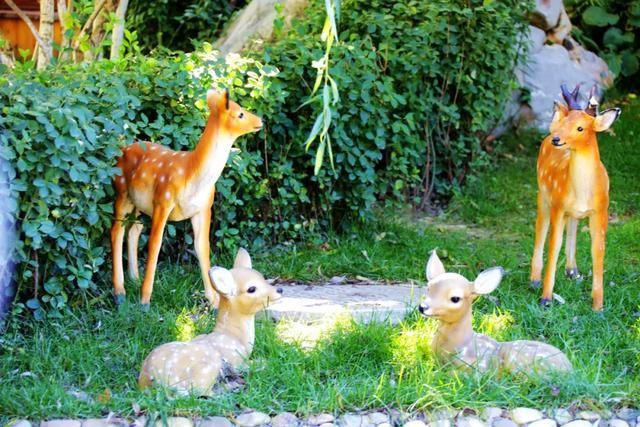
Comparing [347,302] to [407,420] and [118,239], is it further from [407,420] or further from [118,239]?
[407,420]

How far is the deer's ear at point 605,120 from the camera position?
5766 mm

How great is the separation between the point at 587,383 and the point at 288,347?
5.11ft

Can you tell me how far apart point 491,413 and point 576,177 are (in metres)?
1.90

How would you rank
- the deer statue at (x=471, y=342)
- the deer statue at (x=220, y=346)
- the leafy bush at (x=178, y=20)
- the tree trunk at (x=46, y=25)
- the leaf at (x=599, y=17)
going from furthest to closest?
1. the leaf at (x=599, y=17)
2. the leafy bush at (x=178, y=20)
3. the tree trunk at (x=46, y=25)
4. the deer statue at (x=471, y=342)
5. the deer statue at (x=220, y=346)

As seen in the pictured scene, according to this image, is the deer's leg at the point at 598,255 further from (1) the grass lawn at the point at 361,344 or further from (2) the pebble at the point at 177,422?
(2) the pebble at the point at 177,422

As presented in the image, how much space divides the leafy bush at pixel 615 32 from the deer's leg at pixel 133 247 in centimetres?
776

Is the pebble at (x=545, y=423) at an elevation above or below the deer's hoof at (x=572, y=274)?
above

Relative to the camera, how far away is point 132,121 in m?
6.61

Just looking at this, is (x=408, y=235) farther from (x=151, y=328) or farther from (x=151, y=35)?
(x=151, y=35)

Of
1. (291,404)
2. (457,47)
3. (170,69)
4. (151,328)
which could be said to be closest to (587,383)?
(291,404)

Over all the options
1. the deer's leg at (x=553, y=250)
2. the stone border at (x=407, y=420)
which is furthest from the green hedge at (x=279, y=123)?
the deer's leg at (x=553, y=250)

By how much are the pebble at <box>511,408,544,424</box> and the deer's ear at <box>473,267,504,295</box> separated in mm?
612

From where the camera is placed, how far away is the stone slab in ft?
19.8

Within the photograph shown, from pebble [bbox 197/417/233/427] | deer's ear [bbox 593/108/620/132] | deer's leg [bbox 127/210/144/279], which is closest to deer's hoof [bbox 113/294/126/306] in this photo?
deer's leg [bbox 127/210/144/279]
